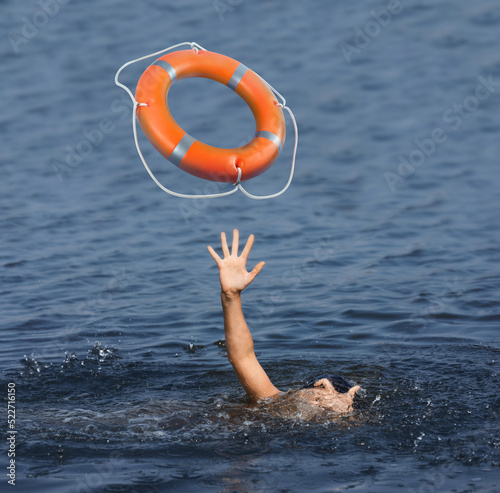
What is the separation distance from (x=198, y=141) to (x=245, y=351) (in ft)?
6.04

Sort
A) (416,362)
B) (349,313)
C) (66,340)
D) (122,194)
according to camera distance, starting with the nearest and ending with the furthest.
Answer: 1. (416,362)
2. (66,340)
3. (349,313)
4. (122,194)

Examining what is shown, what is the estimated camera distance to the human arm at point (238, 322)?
436 cm

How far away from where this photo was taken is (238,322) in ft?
14.3

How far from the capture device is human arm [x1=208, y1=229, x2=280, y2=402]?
4359 mm

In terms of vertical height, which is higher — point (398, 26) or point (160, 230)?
point (398, 26)

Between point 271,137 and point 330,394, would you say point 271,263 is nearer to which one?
point 271,137

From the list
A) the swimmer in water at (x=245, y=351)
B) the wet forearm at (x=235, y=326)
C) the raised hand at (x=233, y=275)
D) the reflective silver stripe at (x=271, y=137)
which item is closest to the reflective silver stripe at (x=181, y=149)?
the reflective silver stripe at (x=271, y=137)

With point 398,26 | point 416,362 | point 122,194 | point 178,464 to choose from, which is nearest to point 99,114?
point 122,194

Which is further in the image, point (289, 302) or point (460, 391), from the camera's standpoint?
point (289, 302)

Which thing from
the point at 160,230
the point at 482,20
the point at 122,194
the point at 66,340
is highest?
the point at 482,20

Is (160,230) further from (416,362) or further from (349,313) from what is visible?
(416,362)

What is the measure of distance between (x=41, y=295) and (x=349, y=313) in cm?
295

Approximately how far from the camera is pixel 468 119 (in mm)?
14297

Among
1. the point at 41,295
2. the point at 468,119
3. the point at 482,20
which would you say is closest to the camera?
the point at 41,295
